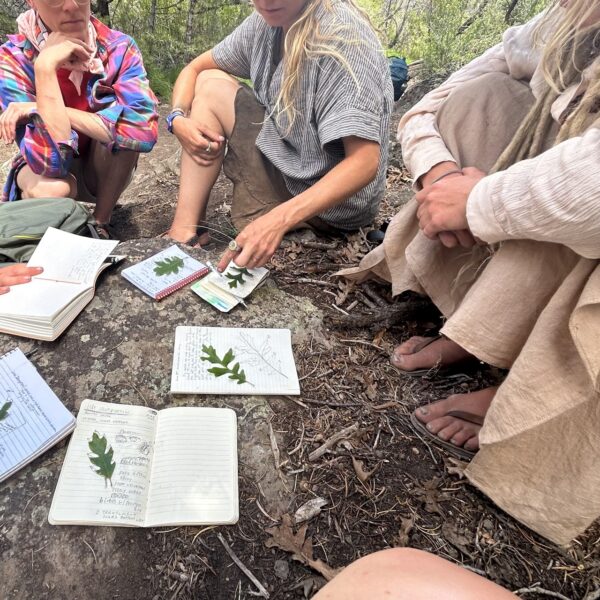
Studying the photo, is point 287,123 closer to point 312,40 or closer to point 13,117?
point 312,40

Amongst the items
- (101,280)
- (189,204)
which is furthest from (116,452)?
(189,204)

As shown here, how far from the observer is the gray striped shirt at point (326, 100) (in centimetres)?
178

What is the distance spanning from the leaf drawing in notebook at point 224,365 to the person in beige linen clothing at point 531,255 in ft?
2.29

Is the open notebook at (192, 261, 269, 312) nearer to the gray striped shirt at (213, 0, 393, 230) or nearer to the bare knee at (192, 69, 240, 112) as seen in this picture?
the gray striped shirt at (213, 0, 393, 230)

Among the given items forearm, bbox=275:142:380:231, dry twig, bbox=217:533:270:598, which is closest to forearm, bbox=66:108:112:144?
forearm, bbox=275:142:380:231

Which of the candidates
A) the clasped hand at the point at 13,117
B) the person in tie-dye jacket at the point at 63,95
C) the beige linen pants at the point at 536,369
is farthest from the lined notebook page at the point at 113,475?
the clasped hand at the point at 13,117

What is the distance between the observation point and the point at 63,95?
2.42 metres

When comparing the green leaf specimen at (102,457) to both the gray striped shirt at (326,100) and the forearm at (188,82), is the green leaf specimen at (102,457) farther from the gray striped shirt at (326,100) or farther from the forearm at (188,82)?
the forearm at (188,82)

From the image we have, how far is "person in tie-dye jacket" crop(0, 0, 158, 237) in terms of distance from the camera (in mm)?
2166

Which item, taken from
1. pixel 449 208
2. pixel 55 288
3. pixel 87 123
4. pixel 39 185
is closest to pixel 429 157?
pixel 449 208

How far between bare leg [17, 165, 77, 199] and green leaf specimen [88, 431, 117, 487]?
1.70 m

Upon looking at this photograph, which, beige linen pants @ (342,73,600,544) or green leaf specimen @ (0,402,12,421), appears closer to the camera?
beige linen pants @ (342,73,600,544)

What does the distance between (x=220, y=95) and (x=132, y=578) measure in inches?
87.0

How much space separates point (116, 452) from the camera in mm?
1302
